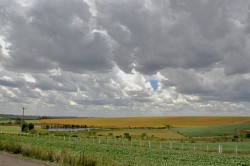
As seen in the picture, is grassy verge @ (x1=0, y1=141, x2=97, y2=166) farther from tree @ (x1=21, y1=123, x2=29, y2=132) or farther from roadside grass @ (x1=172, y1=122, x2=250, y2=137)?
tree @ (x1=21, y1=123, x2=29, y2=132)

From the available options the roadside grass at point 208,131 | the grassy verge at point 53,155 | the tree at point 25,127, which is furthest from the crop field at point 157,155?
the tree at point 25,127

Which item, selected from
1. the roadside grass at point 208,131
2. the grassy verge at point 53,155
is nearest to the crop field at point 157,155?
the grassy verge at point 53,155

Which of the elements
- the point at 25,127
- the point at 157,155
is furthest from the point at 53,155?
the point at 25,127

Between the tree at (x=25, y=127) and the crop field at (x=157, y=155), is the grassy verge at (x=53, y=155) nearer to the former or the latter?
the crop field at (x=157, y=155)

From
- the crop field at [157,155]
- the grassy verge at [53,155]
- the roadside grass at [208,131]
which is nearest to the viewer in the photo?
the grassy verge at [53,155]

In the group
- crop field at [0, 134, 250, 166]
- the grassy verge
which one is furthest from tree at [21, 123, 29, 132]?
the grassy verge

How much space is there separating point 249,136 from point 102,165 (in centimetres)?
6765

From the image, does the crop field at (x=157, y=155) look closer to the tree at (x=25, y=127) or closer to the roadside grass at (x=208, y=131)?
the roadside grass at (x=208, y=131)

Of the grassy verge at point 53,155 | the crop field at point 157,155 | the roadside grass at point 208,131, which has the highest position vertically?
the grassy verge at point 53,155

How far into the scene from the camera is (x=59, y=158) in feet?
81.8

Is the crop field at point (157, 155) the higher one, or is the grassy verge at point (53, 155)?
the grassy verge at point (53, 155)

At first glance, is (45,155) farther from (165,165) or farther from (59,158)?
(165,165)

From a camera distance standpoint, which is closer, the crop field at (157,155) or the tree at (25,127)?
the crop field at (157,155)

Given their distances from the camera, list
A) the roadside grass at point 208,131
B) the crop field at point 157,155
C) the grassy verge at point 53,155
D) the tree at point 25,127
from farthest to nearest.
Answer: the tree at point 25,127, the roadside grass at point 208,131, the crop field at point 157,155, the grassy verge at point 53,155
